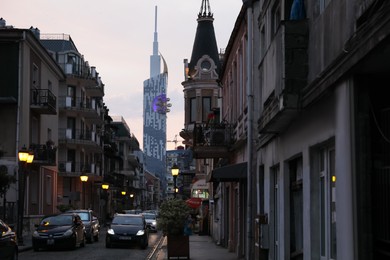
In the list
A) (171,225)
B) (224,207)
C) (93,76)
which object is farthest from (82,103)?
(171,225)

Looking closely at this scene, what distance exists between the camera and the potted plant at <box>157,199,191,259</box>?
2305cm

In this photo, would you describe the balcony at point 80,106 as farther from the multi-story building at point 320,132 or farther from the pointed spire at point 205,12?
the multi-story building at point 320,132

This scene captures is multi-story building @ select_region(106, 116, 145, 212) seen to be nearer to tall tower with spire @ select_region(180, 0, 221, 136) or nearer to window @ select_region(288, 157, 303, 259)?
tall tower with spire @ select_region(180, 0, 221, 136)

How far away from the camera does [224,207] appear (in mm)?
31297

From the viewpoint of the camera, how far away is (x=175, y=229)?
23.2 m

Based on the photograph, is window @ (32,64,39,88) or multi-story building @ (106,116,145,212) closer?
window @ (32,64,39,88)

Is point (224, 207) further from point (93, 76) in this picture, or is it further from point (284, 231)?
point (93, 76)

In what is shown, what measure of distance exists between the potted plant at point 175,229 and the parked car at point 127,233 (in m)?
6.89

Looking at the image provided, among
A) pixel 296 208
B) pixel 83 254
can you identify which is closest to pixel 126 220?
pixel 83 254

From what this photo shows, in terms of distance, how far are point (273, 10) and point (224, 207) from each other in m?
17.1

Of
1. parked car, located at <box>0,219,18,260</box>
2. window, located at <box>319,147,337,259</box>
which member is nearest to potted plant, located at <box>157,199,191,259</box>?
parked car, located at <box>0,219,18,260</box>

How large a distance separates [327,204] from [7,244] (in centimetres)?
862

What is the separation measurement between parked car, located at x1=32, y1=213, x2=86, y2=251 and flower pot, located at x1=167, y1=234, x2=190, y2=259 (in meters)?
6.05

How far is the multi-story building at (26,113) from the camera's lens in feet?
126
